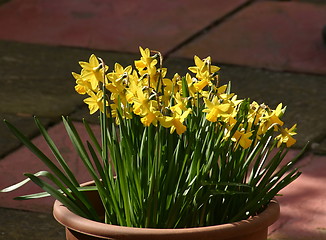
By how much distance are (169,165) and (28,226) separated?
153 centimetres

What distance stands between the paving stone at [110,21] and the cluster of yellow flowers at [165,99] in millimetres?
4195

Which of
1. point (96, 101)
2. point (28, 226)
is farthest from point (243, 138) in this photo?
point (28, 226)

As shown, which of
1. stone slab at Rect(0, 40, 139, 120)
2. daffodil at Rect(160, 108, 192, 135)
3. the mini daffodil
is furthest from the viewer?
stone slab at Rect(0, 40, 139, 120)

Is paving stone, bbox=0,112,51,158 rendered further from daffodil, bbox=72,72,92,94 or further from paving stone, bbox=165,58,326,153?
daffodil, bbox=72,72,92,94

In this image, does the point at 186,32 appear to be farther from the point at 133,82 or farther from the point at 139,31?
the point at 133,82

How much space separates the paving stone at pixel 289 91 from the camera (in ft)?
19.2

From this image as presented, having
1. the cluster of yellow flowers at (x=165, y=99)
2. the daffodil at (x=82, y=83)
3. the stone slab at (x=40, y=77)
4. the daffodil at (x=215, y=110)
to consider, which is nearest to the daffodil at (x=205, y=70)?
the cluster of yellow flowers at (x=165, y=99)

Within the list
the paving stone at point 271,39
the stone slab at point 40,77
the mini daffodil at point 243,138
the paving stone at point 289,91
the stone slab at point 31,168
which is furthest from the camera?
the paving stone at point 271,39

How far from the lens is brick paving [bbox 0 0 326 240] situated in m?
4.74

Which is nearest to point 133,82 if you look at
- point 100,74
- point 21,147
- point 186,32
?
point 100,74

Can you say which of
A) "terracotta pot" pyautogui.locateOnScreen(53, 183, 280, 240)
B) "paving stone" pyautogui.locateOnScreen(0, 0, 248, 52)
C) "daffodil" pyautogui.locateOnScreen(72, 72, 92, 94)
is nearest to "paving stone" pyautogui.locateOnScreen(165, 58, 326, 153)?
"paving stone" pyautogui.locateOnScreen(0, 0, 248, 52)

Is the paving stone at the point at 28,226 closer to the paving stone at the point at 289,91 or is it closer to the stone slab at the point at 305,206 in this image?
the stone slab at the point at 305,206

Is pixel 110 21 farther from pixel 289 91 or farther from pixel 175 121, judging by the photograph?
pixel 175 121

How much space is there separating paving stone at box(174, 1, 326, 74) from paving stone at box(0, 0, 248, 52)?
0.21 meters
